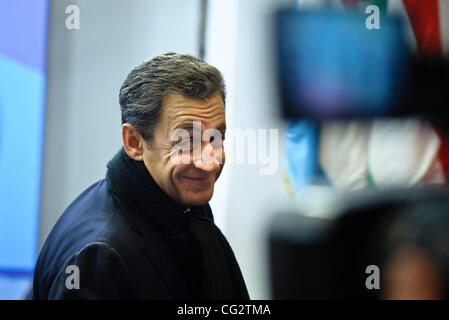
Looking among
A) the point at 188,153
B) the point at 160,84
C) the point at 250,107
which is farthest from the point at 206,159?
the point at 250,107

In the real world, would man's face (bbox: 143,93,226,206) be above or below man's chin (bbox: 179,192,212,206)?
above

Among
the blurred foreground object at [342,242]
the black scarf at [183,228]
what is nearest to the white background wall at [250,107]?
the blurred foreground object at [342,242]

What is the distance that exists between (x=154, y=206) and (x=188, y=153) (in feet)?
0.34

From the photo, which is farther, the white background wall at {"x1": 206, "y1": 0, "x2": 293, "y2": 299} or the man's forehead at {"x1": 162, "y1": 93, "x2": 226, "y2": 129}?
the white background wall at {"x1": 206, "y1": 0, "x2": 293, "y2": 299}

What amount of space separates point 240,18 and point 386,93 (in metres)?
0.41

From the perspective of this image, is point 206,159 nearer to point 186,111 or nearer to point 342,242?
point 186,111

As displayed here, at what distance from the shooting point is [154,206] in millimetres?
737

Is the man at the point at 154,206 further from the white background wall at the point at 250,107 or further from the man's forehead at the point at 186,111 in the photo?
the white background wall at the point at 250,107

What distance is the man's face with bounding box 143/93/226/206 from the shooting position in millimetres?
716

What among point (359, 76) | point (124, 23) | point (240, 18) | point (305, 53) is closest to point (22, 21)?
point (124, 23)

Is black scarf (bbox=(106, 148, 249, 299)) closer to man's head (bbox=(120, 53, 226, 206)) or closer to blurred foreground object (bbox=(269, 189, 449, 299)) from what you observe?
man's head (bbox=(120, 53, 226, 206))

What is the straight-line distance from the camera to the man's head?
711 millimetres

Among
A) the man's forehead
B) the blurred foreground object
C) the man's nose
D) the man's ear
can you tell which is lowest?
the blurred foreground object

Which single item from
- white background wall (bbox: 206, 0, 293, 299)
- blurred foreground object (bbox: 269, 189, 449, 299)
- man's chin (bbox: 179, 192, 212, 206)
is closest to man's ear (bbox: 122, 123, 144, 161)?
man's chin (bbox: 179, 192, 212, 206)
